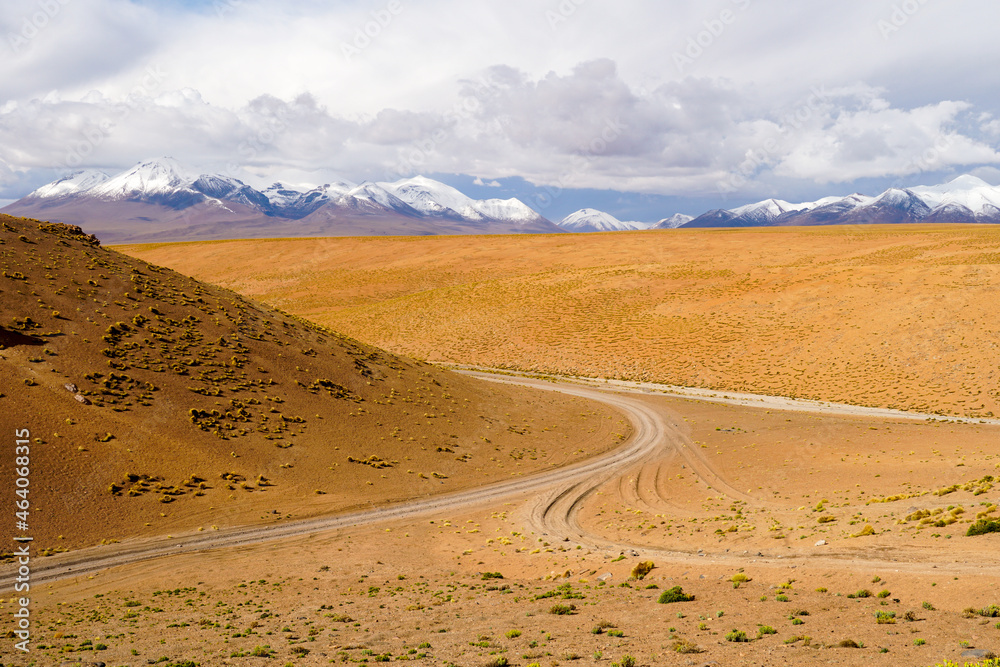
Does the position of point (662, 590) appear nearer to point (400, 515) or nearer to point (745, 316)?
point (400, 515)

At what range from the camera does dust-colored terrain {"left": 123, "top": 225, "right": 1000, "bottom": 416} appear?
178 feet

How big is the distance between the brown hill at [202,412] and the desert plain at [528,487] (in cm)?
18

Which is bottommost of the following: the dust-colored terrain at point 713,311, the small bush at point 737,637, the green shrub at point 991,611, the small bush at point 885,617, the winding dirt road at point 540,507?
the winding dirt road at point 540,507

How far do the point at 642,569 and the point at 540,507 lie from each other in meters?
9.36

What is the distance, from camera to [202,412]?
99.7 feet

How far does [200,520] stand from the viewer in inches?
939

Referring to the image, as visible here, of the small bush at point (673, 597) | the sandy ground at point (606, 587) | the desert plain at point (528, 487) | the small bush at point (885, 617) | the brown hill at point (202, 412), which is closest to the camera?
the sandy ground at point (606, 587)

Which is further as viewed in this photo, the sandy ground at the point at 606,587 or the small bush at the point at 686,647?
the sandy ground at the point at 606,587

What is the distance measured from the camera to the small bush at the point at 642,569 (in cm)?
1844

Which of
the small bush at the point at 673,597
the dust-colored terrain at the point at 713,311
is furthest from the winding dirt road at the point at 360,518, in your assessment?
the dust-colored terrain at the point at 713,311

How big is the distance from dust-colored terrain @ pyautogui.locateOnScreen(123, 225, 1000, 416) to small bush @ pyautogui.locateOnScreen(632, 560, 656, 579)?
4044cm

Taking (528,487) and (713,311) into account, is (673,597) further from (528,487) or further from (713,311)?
(713,311)

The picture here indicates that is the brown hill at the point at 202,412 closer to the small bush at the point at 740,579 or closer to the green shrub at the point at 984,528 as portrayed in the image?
the small bush at the point at 740,579

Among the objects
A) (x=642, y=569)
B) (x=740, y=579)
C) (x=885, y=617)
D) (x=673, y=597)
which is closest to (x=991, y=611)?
(x=885, y=617)
